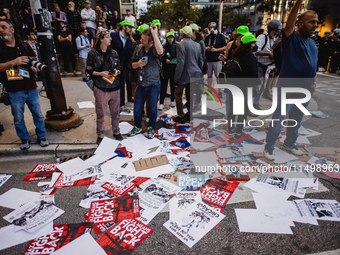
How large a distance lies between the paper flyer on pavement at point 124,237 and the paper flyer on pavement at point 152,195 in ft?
0.33

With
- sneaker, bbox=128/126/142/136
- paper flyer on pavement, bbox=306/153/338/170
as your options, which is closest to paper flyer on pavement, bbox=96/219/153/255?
sneaker, bbox=128/126/142/136

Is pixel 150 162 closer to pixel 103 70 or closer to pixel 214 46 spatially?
pixel 103 70

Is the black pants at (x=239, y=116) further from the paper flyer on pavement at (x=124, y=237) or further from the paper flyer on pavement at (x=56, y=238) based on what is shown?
the paper flyer on pavement at (x=56, y=238)

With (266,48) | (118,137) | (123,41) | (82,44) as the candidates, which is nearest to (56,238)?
(118,137)

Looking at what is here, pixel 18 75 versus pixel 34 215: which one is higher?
pixel 18 75

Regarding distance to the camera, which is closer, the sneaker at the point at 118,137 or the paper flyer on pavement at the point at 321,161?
the paper flyer on pavement at the point at 321,161

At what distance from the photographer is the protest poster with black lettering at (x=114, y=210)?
7.16ft

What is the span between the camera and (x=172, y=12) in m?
38.0

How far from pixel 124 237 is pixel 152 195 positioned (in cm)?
63

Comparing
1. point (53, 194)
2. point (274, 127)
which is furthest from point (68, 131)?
point (274, 127)

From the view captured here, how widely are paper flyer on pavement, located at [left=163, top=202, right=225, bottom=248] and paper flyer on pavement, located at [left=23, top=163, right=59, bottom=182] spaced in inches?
73.9

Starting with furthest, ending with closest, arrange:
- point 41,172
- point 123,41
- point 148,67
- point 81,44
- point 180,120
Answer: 1. point 81,44
2. point 123,41
3. point 180,120
4. point 148,67
5. point 41,172

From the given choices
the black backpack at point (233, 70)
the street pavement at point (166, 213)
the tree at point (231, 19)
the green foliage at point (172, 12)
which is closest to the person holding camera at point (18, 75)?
the street pavement at point (166, 213)

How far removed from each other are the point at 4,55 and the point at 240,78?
3.59 m
